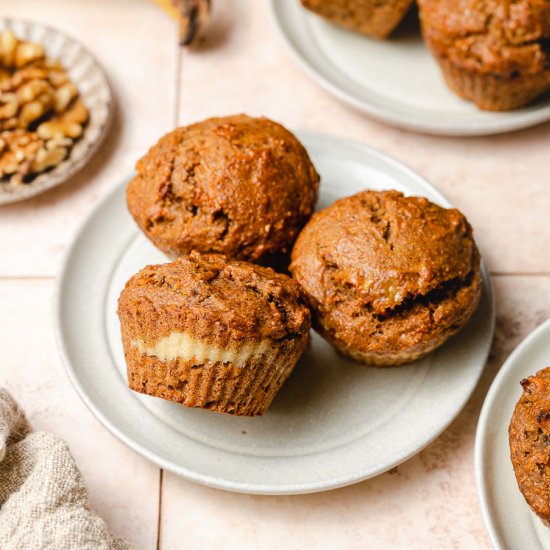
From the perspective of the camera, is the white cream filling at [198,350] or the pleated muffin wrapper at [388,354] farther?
the pleated muffin wrapper at [388,354]

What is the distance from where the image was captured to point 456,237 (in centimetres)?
171

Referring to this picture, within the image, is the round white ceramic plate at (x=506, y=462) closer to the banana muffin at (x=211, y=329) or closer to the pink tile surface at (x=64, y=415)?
the banana muffin at (x=211, y=329)

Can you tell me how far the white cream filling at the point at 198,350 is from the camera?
155cm

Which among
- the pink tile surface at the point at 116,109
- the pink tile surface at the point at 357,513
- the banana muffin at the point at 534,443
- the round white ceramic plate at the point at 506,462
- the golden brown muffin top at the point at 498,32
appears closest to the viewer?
the banana muffin at the point at 534,443

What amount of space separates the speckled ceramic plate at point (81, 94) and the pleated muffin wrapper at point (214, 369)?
25.4 inches

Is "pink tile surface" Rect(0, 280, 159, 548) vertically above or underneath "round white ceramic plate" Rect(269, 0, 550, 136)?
underneath

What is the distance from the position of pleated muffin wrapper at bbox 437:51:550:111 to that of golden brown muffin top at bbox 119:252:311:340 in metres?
0.88

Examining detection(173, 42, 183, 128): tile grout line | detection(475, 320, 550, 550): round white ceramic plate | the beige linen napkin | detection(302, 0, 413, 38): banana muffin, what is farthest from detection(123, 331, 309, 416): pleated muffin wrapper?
Answer: detection(302, 0, 413, 38): banana muffin

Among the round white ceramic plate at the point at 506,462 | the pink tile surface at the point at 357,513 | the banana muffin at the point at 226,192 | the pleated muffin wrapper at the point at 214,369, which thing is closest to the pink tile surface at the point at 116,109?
the banana muffin at the point at 226,192

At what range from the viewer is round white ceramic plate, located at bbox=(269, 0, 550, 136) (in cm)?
218

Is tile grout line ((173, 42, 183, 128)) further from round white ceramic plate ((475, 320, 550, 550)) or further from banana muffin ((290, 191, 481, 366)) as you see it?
round white ceramic plate ((475, 320, 550, 550))

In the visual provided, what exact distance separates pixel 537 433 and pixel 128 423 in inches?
33.9

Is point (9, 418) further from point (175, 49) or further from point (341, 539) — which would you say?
point (175, 49)

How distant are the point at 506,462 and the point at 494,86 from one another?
3.33 feet
